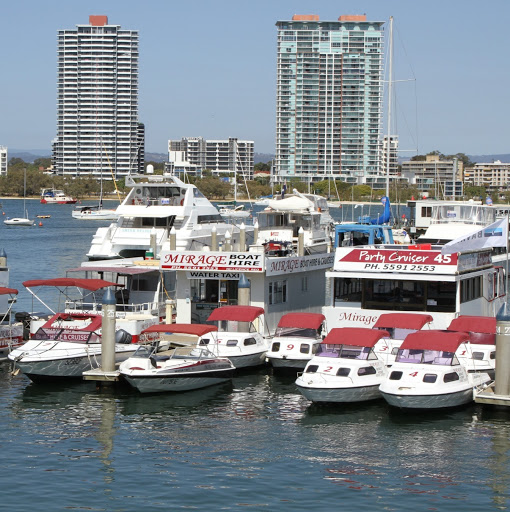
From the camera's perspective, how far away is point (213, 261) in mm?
38031

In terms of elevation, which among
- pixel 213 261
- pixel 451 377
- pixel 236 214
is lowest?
pixel 451 377

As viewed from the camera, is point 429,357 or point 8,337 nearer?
point 429,357

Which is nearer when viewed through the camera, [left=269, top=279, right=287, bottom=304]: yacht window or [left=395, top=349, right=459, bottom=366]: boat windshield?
[left=395, top=349, right=459, bottom=366]: boat windshield

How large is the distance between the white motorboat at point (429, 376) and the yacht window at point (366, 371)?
0.80 meters

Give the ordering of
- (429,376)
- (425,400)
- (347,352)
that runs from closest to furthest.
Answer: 1. (425,400)
2. (429,376)
3. (347,352)

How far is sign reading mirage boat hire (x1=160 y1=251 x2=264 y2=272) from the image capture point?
3762 centimetres

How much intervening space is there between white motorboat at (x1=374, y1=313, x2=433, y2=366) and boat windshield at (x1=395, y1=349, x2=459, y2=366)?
2160 mm

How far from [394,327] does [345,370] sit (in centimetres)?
411

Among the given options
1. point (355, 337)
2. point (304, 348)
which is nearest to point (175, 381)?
point (304, 348)

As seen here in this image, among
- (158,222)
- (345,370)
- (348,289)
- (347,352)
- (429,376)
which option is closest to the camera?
(429,376)

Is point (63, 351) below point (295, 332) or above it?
below

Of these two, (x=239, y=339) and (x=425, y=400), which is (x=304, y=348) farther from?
(x=425, y=400)

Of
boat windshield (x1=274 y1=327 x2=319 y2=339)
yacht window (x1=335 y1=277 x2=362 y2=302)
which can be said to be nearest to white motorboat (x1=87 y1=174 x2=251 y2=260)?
boat windshield (x1=274 y1=327 x2=319 y2=339)

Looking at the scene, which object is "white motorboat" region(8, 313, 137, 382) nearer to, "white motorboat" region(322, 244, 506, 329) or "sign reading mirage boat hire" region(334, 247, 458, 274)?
"white motorboat" region(322, 244, 506, 329)
